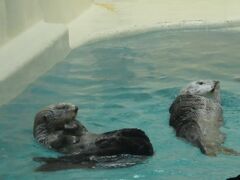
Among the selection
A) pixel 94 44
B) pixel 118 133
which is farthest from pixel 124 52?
pixel 118 133

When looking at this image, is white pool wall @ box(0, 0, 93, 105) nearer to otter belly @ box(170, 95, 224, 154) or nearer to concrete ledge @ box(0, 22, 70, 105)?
concrete ledge @ box(0, 22, 70, 105)

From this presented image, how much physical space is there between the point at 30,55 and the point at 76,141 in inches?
89.7

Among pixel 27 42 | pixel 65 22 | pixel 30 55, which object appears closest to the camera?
pixel 30 55

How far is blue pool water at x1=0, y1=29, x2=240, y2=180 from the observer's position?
4.01 m

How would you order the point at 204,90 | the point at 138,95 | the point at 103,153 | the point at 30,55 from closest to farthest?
the point at 103,153 → the point at 204,90 → the point at 138,95 → the point at 30,55

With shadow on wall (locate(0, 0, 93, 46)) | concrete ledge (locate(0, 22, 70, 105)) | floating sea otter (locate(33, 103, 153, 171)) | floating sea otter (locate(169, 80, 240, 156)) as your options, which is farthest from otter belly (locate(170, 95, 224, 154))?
shadow on wall (locate(0, 0, 93, 46))

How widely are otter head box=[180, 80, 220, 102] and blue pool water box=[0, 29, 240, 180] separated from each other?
0.16 metres

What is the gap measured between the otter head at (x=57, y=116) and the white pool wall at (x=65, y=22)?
43.4 inches

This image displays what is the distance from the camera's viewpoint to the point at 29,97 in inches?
223

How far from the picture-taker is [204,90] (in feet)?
16.7

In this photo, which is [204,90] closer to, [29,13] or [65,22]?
[29,13]

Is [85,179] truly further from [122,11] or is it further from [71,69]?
[122,11]

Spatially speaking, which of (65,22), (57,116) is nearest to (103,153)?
(57,116)

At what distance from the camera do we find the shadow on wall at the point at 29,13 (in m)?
6.23
